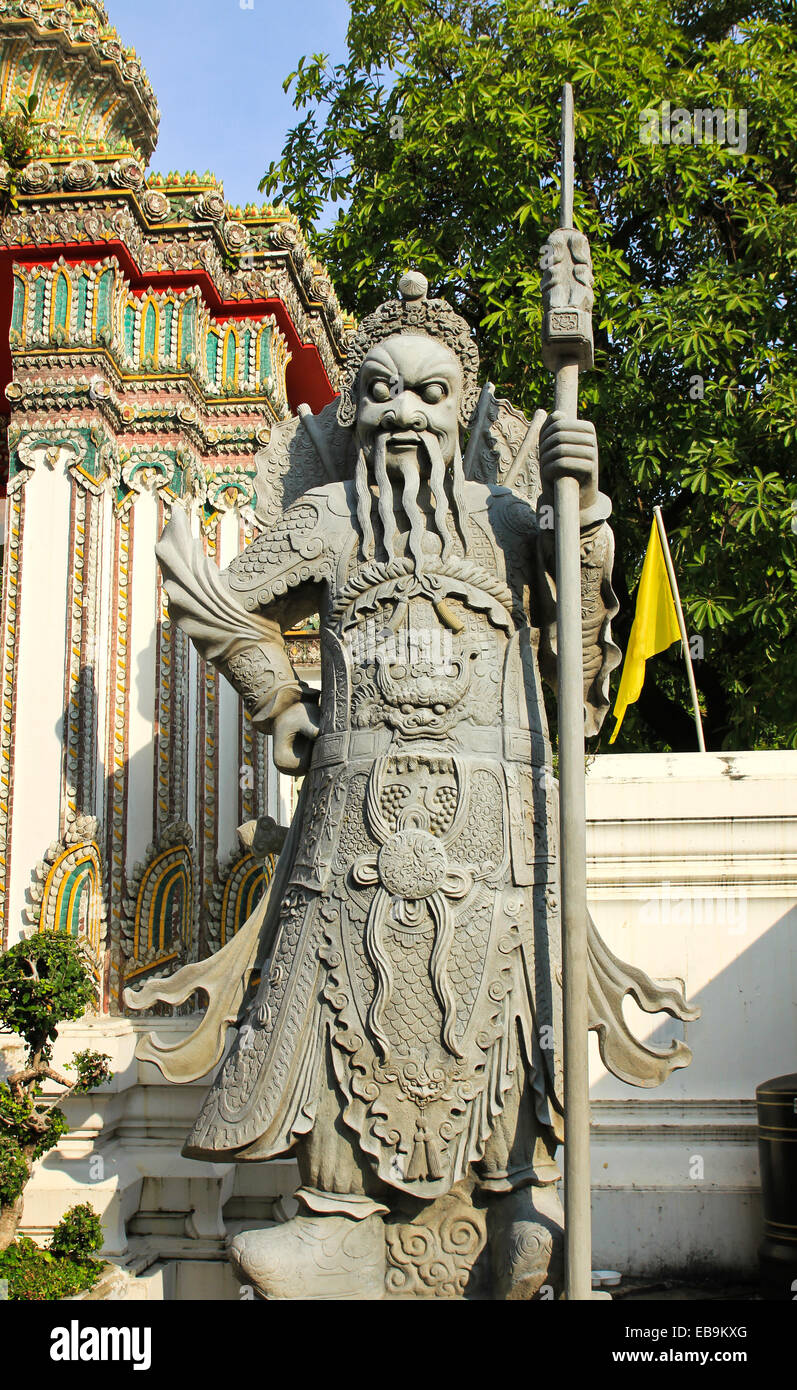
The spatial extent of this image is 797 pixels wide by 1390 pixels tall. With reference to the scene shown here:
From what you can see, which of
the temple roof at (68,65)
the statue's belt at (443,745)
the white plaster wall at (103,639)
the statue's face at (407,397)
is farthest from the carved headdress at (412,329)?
the temple roof at (68,65)

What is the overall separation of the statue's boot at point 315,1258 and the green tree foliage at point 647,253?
23.6 ft

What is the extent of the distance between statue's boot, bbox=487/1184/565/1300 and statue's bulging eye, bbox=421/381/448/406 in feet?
8.74

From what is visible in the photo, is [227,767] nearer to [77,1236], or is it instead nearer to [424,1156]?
[77,1236]

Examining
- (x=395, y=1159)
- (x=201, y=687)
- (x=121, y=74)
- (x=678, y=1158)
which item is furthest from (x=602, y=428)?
(x=395, y=1159)

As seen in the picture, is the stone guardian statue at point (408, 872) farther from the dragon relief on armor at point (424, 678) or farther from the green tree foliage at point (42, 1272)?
the green tree foliage at point (42, 1272)

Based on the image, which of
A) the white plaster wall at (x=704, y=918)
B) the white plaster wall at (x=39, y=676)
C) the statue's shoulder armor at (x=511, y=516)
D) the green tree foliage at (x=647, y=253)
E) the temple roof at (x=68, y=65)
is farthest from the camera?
the green tree foliage at (x=647, y=253)

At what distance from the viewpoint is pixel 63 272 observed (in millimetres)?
6898

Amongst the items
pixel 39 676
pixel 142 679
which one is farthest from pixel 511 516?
pixel 39 676

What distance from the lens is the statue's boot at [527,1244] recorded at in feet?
12.3

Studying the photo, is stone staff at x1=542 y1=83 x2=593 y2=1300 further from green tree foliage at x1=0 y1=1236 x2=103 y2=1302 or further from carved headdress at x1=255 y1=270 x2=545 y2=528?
green tree foliage at x1=0 y1=1236 x2=103 y2=1302

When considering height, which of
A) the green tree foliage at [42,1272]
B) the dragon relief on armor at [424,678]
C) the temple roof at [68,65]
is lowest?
the green tree foliage at [42,1272]

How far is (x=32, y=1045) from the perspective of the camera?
16.4ft

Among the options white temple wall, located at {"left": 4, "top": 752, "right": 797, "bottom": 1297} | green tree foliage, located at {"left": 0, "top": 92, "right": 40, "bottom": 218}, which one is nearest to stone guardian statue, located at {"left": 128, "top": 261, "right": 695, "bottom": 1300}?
white temple wall, located at {"left": 4, "top": 752, "right": 797, "bottom": 1297}
